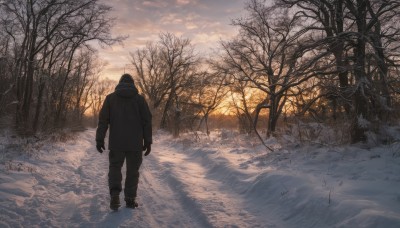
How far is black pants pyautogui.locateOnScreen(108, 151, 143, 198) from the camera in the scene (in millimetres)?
5027

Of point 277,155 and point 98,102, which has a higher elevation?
point 98,102

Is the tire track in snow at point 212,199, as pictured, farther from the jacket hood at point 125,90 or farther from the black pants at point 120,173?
the jacket hood at point 125,90

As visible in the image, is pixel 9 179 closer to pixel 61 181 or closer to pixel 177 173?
pixel 61 181

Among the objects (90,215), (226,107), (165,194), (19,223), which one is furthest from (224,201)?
(226,107)

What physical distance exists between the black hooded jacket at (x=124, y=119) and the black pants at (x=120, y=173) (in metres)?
0.14

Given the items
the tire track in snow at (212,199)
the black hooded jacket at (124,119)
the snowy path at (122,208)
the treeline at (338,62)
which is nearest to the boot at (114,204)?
the snowy path at (122,208)

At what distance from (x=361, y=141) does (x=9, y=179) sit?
8016 mm

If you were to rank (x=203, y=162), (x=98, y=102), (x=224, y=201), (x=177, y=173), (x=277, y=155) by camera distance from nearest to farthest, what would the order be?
(x=224, y=201), (x=177, y=173), (x=277, y=155), (x=203, y=162), (x=98, y=102)

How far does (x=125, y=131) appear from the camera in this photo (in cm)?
514

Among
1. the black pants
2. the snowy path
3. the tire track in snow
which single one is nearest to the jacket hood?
the black pants

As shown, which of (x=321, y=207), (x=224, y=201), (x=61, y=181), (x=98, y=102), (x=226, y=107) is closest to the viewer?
(x=321, y=207)

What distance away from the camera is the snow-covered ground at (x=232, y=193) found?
4.26 m

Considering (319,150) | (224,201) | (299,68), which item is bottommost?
(224,201)

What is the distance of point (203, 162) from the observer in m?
10.4
